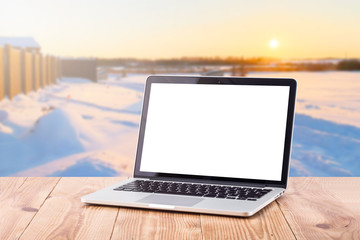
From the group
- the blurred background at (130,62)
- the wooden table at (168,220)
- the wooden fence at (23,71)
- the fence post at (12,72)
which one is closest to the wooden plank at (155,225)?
the wooden table at (168,220)

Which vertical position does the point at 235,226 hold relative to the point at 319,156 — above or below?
above

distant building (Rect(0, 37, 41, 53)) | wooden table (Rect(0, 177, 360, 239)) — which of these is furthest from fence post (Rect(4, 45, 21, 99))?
wooden table (Rect(0, 177, 360, 239))

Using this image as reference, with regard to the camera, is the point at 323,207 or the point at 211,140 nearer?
the point at 323,207

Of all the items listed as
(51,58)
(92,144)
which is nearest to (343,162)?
(92,144)

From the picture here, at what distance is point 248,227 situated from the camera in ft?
2.56

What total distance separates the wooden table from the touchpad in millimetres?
19

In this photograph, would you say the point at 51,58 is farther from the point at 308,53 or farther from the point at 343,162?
the point at 343,162

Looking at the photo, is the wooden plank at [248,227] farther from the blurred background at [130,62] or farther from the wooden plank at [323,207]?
the blurred background at [130,62]

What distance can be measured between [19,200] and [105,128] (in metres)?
5.86

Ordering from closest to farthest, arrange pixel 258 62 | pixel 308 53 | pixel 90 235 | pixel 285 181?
1. pixel 90 235
2. pixel 285 181
3. pixel 258 62
4. pixel 308 53

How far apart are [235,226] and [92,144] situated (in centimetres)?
612

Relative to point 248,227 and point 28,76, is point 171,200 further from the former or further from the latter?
point 28,76

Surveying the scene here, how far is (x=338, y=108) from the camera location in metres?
6.39

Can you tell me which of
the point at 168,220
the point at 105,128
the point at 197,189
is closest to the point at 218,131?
the point at 197,189
